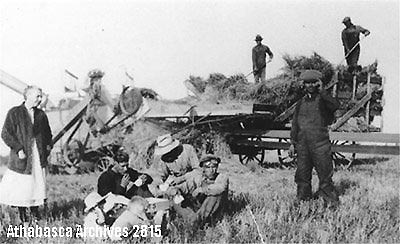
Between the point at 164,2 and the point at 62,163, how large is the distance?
6.03ft

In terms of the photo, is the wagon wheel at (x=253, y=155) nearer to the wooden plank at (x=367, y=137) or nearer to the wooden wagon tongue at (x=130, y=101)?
the wooden plank at (x=367, y=137)

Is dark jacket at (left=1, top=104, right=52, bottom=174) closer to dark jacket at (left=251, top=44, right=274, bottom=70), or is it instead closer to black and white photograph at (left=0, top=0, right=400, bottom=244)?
black and white photograph at (left=0, top=0, right=400, bottom=244)

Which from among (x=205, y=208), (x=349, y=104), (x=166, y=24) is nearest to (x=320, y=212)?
(x=205, y=208)

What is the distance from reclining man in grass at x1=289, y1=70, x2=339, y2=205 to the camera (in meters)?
3.18

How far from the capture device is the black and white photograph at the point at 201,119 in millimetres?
3057

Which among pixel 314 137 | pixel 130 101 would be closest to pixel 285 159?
pixel 314 137

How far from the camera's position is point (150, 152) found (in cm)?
380

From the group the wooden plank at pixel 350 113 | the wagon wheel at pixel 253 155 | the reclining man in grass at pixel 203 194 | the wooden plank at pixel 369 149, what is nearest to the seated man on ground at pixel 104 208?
the reclining man in grass at pixel 203 194

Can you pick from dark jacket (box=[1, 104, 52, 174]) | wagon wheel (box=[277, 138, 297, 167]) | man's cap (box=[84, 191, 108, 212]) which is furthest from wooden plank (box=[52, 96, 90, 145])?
wagon wheel (box=[277, 138, 297, 167])

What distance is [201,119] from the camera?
3861 mm

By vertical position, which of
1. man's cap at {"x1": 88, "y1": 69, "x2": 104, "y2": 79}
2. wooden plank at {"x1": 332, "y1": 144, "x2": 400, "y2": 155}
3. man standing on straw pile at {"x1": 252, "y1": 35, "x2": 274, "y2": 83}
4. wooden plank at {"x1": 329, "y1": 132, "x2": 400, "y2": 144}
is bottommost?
wooden plank at {"x1": 332, "y1": 144, "x2": 400, "y2": 155}

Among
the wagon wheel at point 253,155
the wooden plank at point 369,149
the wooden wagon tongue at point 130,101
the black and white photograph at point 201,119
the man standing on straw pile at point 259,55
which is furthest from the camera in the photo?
the wagon wheel at point 253,155

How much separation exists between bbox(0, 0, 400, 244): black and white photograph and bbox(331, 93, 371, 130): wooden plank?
11 mm

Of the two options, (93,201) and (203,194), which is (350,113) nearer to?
(203,194)
